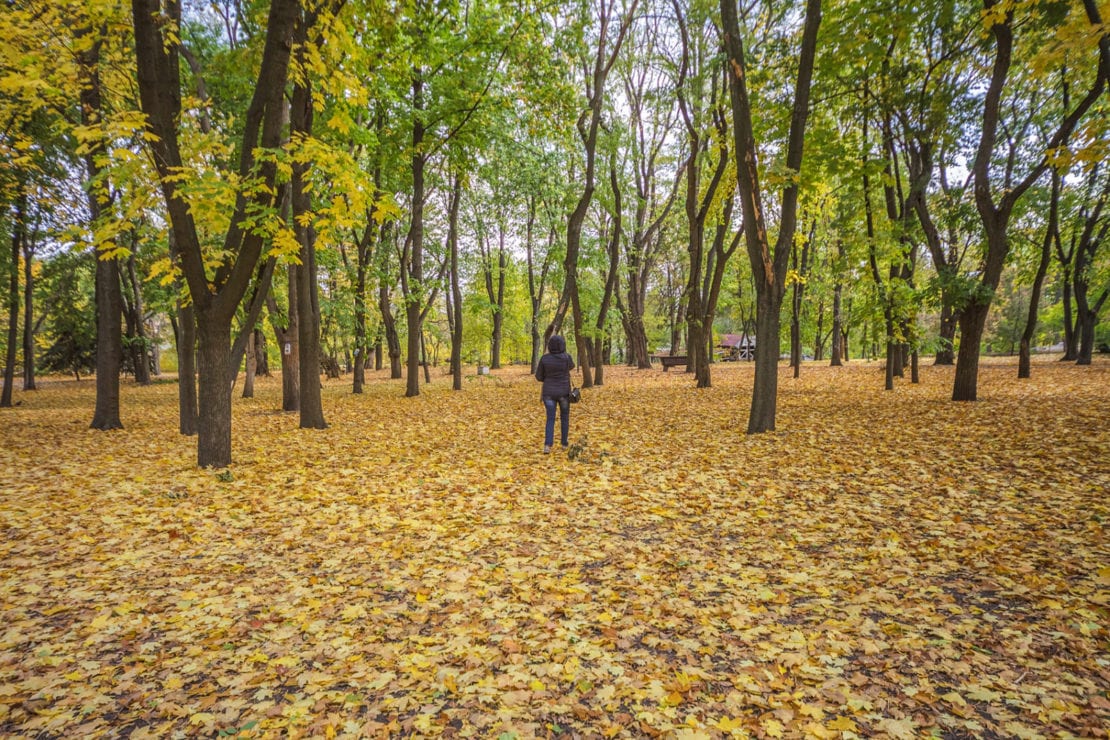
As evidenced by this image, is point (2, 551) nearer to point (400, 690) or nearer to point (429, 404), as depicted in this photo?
point (400, 690)

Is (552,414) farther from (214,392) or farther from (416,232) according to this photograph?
(416,232)

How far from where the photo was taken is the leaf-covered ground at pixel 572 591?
280 centimetres

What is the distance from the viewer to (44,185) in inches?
517

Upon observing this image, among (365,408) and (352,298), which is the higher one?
(352,298)

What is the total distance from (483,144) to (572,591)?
13.2 meters

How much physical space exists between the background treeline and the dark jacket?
3.35 m

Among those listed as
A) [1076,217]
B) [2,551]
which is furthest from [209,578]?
[1076,217]

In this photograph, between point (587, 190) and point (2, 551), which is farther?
point (587, 190)

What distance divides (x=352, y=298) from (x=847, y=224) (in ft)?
50.8

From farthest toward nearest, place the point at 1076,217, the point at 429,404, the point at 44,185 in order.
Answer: the point at 1076,217 → the point at 429,404 → the point at 44,185

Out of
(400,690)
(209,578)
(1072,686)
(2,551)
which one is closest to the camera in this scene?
(1072,686)

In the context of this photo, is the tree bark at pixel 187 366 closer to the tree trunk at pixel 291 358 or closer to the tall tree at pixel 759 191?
the tree trunk at pixel 291 358

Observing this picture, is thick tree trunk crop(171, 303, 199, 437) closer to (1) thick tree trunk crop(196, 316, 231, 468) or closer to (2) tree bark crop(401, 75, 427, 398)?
(1) thick tree trunk crop(196, 316, 231, 468)

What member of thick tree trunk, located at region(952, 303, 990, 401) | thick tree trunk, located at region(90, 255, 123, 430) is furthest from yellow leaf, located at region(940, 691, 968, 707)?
thick tree trunk, located at region(90, 255, 123, 430)
